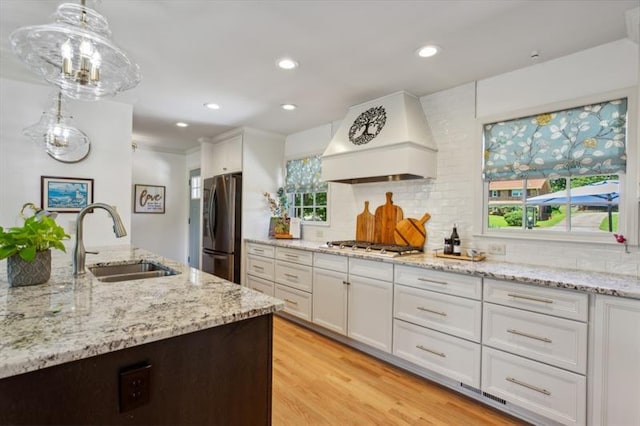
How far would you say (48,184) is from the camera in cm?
300

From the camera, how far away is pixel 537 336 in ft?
6.22

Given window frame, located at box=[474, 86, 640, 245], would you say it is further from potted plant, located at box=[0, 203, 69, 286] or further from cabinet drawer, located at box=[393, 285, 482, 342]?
potted plant, located at box=[0, 203, 69, 286]

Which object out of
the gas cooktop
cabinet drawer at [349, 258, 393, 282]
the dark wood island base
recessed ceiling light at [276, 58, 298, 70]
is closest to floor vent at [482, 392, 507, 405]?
cabinet drawer at [349, 258, 393, 282]

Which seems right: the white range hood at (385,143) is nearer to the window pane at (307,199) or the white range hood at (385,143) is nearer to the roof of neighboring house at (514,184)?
the roof of neighboring house at (514,184)

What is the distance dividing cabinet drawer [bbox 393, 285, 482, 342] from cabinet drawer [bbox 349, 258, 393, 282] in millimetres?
135

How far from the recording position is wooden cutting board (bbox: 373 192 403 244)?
3336 mm

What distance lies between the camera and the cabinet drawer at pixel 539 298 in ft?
5.79

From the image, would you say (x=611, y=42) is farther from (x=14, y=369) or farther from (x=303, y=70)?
(x=14, y=369)

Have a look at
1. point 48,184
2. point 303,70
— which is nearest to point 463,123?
point 303,70

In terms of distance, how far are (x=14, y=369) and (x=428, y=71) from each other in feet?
9.31

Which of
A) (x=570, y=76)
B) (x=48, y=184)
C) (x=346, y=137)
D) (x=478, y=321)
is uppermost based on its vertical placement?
(x=570, y=76)

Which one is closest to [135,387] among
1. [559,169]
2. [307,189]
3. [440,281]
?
[440,281]

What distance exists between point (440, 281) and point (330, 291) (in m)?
1.15

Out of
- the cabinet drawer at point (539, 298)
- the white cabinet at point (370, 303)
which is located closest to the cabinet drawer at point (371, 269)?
the white cabinet at point (370, 303)
